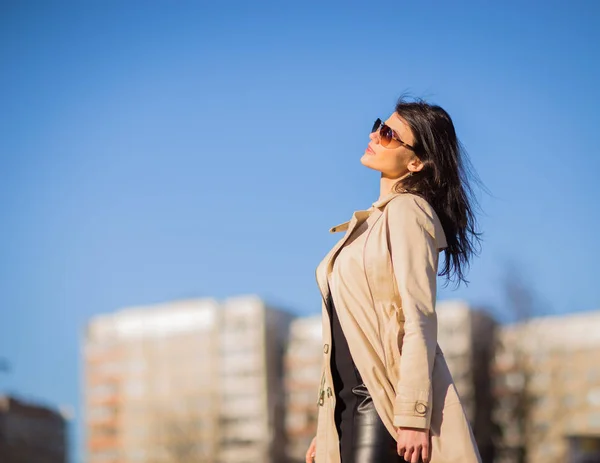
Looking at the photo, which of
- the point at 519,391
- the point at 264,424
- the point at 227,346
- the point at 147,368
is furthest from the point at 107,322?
the point at 519,391

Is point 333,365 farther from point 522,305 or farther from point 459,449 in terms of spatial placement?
point 522,305

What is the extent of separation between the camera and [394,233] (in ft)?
8.42

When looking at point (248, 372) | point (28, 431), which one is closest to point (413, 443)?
point (28, 431)

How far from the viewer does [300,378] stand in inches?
2488

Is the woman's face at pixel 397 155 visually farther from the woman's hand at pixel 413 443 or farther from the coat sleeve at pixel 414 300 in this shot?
the woman's hand at pixel 413 443

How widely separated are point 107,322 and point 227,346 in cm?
1000

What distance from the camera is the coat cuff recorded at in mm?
2406

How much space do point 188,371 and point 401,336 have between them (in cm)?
6778

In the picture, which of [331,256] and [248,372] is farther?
[248,372]

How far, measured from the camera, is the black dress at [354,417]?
249 centimetres

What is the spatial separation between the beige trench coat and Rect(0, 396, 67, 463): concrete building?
30.4m

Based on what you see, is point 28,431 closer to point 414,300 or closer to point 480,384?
point 480,384

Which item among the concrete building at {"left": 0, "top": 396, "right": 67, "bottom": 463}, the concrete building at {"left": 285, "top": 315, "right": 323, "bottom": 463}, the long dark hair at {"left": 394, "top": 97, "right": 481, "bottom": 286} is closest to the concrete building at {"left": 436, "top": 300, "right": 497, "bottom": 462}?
the concrete building at {"left": 0, "top": 396, "right": 67, "bottom": 463}

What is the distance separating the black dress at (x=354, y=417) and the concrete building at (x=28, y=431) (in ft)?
99.6
